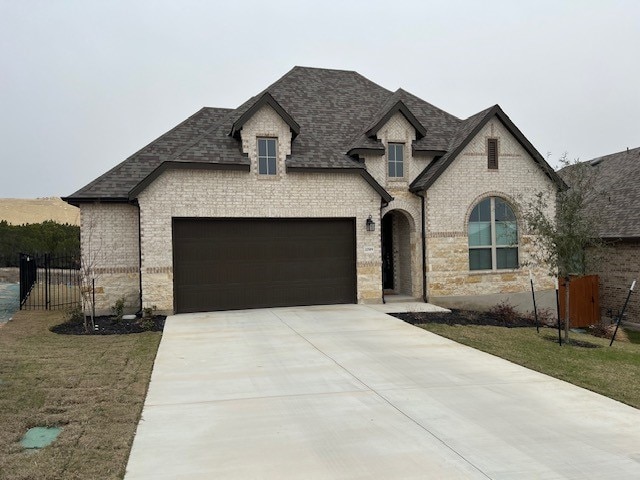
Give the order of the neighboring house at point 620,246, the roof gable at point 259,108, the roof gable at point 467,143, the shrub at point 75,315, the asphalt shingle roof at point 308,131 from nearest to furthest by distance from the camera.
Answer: the shrub at point 75,315 → the roof gable at point 259,108 → the asphalt shingle roof at point 308,131 → the roof gable at point 467,143 → the neighboring house at point 620,246

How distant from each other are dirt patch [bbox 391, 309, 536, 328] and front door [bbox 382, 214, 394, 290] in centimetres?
359

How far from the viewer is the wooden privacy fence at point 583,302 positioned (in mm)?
19359

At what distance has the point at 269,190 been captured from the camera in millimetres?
16031

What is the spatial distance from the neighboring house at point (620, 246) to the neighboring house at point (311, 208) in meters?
4.50

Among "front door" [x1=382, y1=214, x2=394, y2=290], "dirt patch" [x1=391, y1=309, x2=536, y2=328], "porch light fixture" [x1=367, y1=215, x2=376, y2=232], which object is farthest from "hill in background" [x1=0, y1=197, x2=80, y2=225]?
"dirt patch" [x1=391, y1=309, x2=536, y2=328]

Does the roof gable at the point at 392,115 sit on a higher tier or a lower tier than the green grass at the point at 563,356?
higher

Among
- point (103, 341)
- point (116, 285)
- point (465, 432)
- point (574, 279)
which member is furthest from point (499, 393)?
point (574, 279)

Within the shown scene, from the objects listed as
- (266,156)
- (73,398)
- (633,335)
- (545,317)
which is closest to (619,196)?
(633,335)

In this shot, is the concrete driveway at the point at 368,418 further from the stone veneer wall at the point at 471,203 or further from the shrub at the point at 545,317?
the shrub at the point at 545,317

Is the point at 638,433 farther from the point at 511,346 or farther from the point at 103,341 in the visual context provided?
the point at 103,341

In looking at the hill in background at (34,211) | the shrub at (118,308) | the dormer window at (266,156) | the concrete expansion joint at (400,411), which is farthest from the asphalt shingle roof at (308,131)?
the hill in background at (34,211)

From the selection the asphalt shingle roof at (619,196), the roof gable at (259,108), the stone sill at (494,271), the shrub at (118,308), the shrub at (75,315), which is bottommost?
the shrub at (75,315)

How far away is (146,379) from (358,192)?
10052 mm

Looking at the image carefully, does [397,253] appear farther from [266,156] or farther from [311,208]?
[266,156]
